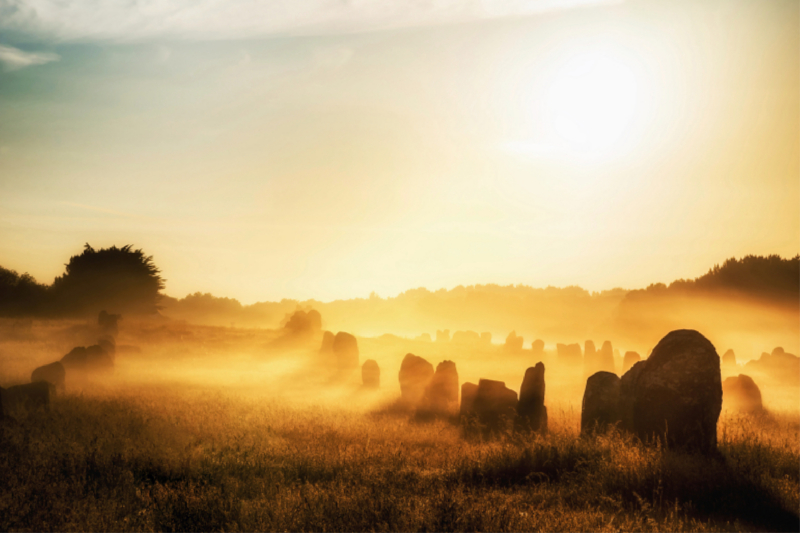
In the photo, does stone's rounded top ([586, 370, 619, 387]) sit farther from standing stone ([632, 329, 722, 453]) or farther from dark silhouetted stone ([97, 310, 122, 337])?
dark silhouetted stone ([97, 310, 122, 337])

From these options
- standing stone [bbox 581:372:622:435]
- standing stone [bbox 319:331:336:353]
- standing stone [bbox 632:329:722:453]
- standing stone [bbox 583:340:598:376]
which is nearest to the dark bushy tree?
standing stone [bbox 319:331:336:353]

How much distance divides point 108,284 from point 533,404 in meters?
45.2

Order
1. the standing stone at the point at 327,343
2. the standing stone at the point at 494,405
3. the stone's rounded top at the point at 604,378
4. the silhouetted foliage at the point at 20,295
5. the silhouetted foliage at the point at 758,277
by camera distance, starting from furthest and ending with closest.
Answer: the silhouetted foliage at the point at 758,277, the silhouetted foliage at the point at 20,295, the standing stone at the point at 327,343, the standing stone at the point at 494,405, the stone's rounded top at the point at 604,378

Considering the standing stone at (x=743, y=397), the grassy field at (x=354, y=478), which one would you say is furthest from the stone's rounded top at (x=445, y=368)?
the standing stone at (x=743, y=397)

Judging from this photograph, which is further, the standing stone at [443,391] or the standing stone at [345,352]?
the standing stone at [345,352]

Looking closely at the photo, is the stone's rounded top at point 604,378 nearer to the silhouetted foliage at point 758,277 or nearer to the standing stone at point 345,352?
the standing stone at point 345,352

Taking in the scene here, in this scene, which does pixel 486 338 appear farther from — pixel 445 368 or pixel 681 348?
pixel 681 348

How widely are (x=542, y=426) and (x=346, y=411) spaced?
21.1 feet

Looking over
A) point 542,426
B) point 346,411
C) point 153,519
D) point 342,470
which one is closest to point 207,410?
point 346,411

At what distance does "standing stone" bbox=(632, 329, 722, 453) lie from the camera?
10.5 meters

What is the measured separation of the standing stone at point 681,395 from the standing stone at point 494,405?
11.4ft

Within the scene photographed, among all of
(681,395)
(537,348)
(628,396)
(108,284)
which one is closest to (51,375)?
(628,396)

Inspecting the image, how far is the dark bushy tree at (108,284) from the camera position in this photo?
45438mm

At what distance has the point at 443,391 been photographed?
17.6 m
